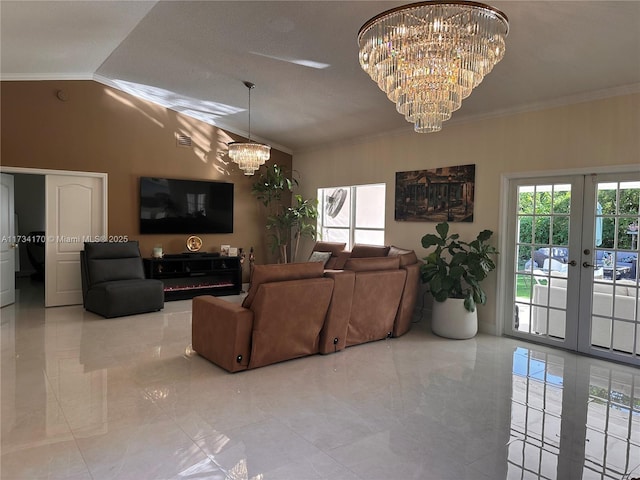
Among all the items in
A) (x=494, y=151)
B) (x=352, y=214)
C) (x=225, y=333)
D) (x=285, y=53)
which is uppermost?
(x=285, y=53)

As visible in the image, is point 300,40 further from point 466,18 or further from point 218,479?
point 218,479

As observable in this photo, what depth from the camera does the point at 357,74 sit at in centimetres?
485

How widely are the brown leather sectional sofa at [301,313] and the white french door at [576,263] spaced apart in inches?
53.9

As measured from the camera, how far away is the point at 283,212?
28.0 ft

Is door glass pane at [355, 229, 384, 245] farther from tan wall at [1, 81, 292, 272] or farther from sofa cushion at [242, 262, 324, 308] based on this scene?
sofa cushion at [242, 262, 324, 308]

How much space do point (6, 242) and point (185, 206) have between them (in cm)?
260

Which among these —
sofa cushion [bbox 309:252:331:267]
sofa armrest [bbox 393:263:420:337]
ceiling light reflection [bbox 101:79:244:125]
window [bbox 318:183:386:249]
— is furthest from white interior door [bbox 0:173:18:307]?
sofa armrest [bbox 393:263:420:337]

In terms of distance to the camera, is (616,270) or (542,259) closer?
(616,270)

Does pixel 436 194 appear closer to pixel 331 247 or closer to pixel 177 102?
pixel 331 247

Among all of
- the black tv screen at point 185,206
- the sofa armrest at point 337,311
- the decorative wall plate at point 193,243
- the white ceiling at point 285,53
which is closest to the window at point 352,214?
the white ceiling at point 285,53

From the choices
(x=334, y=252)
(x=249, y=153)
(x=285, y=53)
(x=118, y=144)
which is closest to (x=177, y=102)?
(x=118, y=144)

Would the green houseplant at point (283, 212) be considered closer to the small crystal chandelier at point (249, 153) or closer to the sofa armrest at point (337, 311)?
the small crystal chandelier at point (249, 153)

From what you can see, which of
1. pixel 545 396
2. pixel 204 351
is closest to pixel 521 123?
pixel 545 396

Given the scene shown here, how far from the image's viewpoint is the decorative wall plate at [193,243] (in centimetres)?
748
